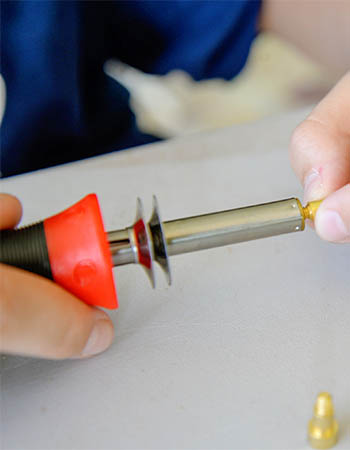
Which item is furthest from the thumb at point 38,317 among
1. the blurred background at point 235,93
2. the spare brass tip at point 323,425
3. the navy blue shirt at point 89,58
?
the blurred background at point 235,93

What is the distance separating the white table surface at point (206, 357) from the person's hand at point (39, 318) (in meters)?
0.03

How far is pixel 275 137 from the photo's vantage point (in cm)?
49

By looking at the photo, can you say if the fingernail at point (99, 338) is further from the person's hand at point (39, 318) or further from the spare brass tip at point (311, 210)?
the spare brass tip at point (311, 210)

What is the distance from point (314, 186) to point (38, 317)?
195 mm

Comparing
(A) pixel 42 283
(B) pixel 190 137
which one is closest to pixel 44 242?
(A) pixel 42 283

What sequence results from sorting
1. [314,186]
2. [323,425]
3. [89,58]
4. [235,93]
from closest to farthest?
1. [323,425]
2. [314,186]
3. [89,58]
4. [235,93]

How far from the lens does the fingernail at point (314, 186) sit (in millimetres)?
360

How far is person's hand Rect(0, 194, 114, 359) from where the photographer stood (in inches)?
10.8

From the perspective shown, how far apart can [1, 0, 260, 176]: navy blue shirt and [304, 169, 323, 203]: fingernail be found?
0.29 metres

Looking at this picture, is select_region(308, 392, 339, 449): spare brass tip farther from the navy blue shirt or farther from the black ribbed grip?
the navy blue shirt

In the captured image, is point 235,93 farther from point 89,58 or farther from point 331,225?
point 331,225

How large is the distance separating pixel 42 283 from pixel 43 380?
7cm

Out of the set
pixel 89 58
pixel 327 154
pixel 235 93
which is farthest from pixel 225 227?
pixel 235 93

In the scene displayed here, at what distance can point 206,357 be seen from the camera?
32 cm
